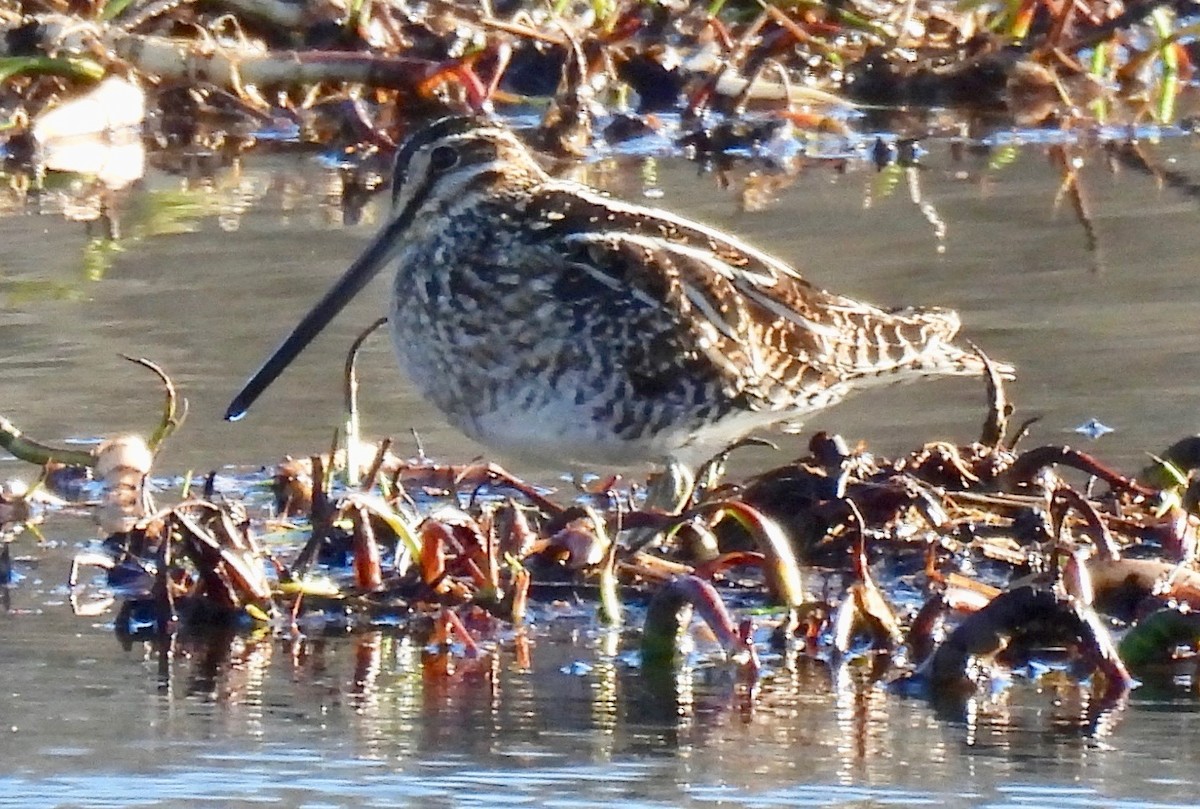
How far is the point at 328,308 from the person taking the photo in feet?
18.2

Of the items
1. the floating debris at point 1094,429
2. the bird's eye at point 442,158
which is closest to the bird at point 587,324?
the bird's eye at point 442,158

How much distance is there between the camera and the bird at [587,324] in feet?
16.4

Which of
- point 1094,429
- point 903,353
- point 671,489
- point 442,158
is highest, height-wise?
point 442,158

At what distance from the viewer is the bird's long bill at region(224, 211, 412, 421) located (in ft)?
18.0

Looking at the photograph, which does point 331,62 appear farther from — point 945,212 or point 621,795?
point 621,795

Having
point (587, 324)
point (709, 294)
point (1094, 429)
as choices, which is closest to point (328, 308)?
point (587, 324)

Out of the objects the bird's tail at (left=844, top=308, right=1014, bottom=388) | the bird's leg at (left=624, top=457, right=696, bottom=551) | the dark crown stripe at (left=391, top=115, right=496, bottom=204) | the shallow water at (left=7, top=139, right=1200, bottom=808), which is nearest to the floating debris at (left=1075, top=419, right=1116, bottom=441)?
the shallow water at (left=7, top=139, right=1200, bottom=808)

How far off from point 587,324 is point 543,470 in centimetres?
64

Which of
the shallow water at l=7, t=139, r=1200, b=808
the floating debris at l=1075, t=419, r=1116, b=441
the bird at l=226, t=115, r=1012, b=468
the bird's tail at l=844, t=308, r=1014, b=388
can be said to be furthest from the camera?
the floating debris at l=1075, t=419, r=1116, b=441

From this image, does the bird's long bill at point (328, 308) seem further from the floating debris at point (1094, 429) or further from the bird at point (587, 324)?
the floating debris at point (1094, 429)

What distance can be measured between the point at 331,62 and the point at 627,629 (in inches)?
222

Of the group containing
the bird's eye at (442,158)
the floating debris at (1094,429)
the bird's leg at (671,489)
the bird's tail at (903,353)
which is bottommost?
the bird's leg at (671,489)

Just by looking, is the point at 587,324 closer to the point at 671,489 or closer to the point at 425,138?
the point at 671,489

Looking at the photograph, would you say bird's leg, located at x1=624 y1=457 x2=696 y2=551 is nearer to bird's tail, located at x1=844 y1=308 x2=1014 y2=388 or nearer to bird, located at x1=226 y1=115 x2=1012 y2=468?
bird, located at x1=226 y1=115 x2=1012 y2=468
